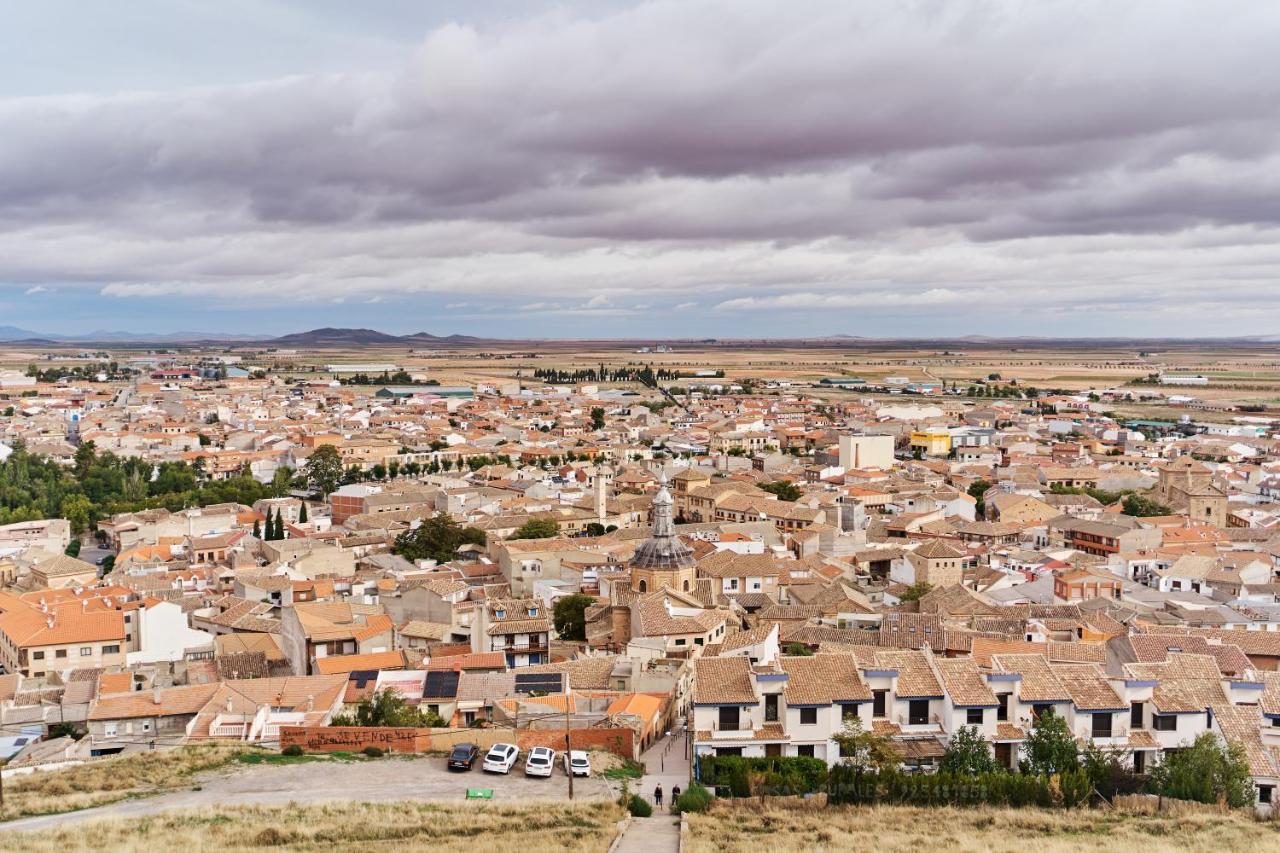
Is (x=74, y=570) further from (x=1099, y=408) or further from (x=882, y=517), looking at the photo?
(x=1099, y=408)

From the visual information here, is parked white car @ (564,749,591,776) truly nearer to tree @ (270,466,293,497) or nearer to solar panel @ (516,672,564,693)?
solar panel @ (516,672,564,693)

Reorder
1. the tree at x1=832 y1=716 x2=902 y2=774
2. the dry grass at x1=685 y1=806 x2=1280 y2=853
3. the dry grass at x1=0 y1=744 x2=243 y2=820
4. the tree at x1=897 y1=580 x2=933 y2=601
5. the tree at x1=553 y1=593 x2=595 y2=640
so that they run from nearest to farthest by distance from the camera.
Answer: the dry grass at x1=685 y1=806 x2=1280 y2=853, the dry grass at x1=0 y1=744 x2=243 y2=820, the tree at x1=832 y1=716 x2=902 y2=774, the tree at x1=553 y1=593 x2=595 y2=640, the tree at x1=897 y1=580 x2=933 y2=601

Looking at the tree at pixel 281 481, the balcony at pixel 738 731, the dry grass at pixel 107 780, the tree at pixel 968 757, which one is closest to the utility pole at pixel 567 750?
the dry grass at pixel 107 780

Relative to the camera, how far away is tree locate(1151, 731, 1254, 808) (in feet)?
54.3

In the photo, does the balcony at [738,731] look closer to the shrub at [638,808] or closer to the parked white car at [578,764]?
the parked white car at [578,764]

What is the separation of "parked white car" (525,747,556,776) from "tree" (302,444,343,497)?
46.7 meters

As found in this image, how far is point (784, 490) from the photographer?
2207 inches

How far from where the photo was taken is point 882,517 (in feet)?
158

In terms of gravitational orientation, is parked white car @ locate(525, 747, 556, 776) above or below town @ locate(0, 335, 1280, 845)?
above

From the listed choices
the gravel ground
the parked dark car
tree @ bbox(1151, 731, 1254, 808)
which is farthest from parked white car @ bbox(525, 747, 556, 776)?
tree @ bbox(1151, 731, 1254, 808)

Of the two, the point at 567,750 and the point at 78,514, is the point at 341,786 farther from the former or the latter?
the point at 78,514

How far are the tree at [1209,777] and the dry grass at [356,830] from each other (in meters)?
8.29

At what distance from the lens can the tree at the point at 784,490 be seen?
5506cm

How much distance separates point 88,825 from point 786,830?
29.4 feet
